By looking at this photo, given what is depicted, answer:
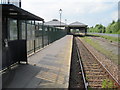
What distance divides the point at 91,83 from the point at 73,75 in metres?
1.26

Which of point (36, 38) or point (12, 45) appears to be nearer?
point (12, 45)

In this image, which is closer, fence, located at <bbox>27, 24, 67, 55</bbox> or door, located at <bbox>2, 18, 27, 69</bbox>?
door, located at <bbox>2, 18, 27, 69</bbox>

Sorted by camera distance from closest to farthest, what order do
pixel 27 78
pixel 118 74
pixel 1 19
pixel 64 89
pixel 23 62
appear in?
1. pixel 64 89
2. pixel 27 78
3. pixel 1 19
4. pixel 118 74
5. pixel 23 62

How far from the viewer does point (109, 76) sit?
24.3 feet

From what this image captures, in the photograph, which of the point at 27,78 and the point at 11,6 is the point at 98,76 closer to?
the point at 27,78

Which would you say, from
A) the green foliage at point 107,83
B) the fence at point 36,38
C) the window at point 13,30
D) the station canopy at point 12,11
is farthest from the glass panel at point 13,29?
the green foliage at point 107,83

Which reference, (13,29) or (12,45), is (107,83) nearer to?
(12,45)

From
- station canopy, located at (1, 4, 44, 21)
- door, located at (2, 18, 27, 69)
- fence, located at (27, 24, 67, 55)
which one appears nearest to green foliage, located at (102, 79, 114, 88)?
door, located at (2, 18, 27, 69)

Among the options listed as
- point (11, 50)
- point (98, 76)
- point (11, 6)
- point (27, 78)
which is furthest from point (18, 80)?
point (98, 76)

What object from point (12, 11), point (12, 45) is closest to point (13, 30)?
point (12, 45)

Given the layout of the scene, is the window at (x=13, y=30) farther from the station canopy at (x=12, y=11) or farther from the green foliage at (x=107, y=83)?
the green foliage at (x=107, y=83)

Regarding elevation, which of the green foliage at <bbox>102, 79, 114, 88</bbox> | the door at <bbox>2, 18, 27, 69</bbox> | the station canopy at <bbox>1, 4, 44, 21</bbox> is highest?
the station canopy at <bbox>1, 4, 44, 21</bbox>

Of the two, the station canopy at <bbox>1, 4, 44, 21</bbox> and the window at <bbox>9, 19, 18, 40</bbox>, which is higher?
the station canopy at <bbox>1, 4, 44, 21</bbox>

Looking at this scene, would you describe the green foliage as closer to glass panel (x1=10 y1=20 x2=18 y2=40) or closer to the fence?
glass panel (x1=10 y1=20 x2=18 y2=40)
